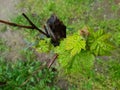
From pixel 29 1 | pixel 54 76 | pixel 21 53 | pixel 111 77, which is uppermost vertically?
pixel 29 1

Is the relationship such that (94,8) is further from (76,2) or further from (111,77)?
(111,77)

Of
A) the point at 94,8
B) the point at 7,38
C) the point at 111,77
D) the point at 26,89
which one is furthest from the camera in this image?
the point at 7,38

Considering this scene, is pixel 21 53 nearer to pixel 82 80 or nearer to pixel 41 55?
pixel 41 55

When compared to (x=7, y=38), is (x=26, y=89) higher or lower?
lower

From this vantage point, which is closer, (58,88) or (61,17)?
(58,88)

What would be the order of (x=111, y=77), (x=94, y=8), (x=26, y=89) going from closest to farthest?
(x=111, y=77), (x=26, y=89), (x=94, y=8)

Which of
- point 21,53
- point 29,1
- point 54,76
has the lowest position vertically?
point 54,76

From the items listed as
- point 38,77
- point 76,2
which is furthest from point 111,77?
point 76,2

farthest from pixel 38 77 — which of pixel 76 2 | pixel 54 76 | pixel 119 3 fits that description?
pixel 119 3

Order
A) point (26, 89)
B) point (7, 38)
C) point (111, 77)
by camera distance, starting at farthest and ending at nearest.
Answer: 1. point (7, 38)
2. point (26, 89)
3. point (111, 77)
